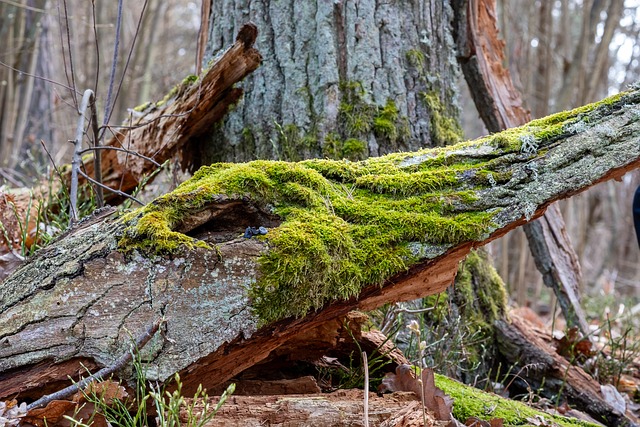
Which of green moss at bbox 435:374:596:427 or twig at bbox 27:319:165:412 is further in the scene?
green moss at bbox 435:374:596:427

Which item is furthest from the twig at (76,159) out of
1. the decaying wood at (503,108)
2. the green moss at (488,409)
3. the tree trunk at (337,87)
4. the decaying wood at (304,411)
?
the decaying wood at (503,108)

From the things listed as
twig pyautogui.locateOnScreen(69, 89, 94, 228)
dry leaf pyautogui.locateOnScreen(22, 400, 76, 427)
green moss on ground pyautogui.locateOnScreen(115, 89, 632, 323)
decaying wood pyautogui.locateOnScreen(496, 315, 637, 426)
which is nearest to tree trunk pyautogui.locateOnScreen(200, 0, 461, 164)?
twig pyautogui.locateOnScreen(69, 89, 94, 228)

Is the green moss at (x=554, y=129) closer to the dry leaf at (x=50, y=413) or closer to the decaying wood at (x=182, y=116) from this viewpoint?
Result: the decaying wood at (x=182, y=116)

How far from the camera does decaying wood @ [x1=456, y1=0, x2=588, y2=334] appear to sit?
150 inches

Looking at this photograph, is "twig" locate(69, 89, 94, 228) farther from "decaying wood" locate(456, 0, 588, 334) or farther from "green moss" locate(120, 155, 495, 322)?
"decaying wood" locate(456, 0, 588, 334)

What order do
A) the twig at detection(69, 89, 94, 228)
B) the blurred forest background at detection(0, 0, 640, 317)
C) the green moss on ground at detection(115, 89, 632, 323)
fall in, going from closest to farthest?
the green moss on ground at detection(115, 89, 632, 323), the twig at detection(69, 89, 94, 228), the blurred forest background at detection(0, 0, 640, 317)

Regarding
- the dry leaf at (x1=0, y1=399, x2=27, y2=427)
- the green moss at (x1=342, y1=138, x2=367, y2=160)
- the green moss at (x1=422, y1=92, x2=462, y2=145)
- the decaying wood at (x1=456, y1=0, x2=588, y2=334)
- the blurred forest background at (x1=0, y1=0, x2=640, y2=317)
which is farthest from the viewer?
the blurred forest background at (x1=0, y1=0, x2=640, y2=317)

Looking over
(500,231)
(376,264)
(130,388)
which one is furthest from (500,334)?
(130,388)

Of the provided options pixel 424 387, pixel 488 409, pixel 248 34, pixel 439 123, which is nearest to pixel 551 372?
pixel 488 409

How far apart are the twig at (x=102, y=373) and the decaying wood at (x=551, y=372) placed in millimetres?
2121

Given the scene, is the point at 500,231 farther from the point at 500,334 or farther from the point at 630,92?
the point at 500,334

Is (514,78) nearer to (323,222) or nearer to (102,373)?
(323,222)

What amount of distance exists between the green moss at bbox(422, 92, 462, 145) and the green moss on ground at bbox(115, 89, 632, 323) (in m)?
1.08

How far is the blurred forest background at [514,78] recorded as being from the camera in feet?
21.1
